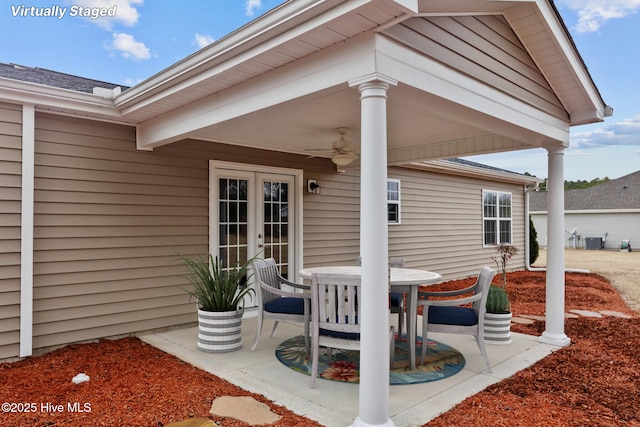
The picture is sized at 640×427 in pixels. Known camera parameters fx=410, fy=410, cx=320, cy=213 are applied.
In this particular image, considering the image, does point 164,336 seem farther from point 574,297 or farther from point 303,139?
point 574,297

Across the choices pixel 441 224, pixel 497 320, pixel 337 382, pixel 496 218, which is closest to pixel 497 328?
pixel 497 320

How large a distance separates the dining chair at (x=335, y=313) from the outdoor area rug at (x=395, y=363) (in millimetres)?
425

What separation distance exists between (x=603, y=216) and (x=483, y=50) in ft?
77.4

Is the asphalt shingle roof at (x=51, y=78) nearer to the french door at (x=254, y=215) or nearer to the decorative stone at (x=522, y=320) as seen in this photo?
the french door at (x=254, y=215)

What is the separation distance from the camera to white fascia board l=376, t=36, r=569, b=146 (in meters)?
2.59

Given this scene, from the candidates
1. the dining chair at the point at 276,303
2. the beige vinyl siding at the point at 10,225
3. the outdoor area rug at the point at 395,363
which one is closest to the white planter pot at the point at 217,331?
the dining chair at the point at 276,303

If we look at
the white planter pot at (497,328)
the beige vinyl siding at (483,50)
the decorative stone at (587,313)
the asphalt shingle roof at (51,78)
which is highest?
the asphalt shingle roof at (51,78)

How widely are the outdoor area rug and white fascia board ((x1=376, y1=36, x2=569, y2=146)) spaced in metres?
2.24

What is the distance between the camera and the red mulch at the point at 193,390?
2.73 meters

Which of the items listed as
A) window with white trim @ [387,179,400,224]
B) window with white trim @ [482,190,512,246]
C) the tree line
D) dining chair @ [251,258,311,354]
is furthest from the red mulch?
the tree line

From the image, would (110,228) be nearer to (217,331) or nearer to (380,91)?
(217,331)

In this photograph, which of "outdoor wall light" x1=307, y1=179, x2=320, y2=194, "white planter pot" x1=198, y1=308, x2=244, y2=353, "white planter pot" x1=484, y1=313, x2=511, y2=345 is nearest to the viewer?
"white planter pot" x1=198, y1=308, x2=244, y2=353

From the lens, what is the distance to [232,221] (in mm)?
5672

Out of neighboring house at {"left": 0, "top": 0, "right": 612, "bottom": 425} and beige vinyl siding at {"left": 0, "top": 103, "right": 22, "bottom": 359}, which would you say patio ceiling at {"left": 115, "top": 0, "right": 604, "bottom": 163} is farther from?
A: beige vinyl siding at {"left": 0, "top": 103, "right": 22, "bottom": 359}
